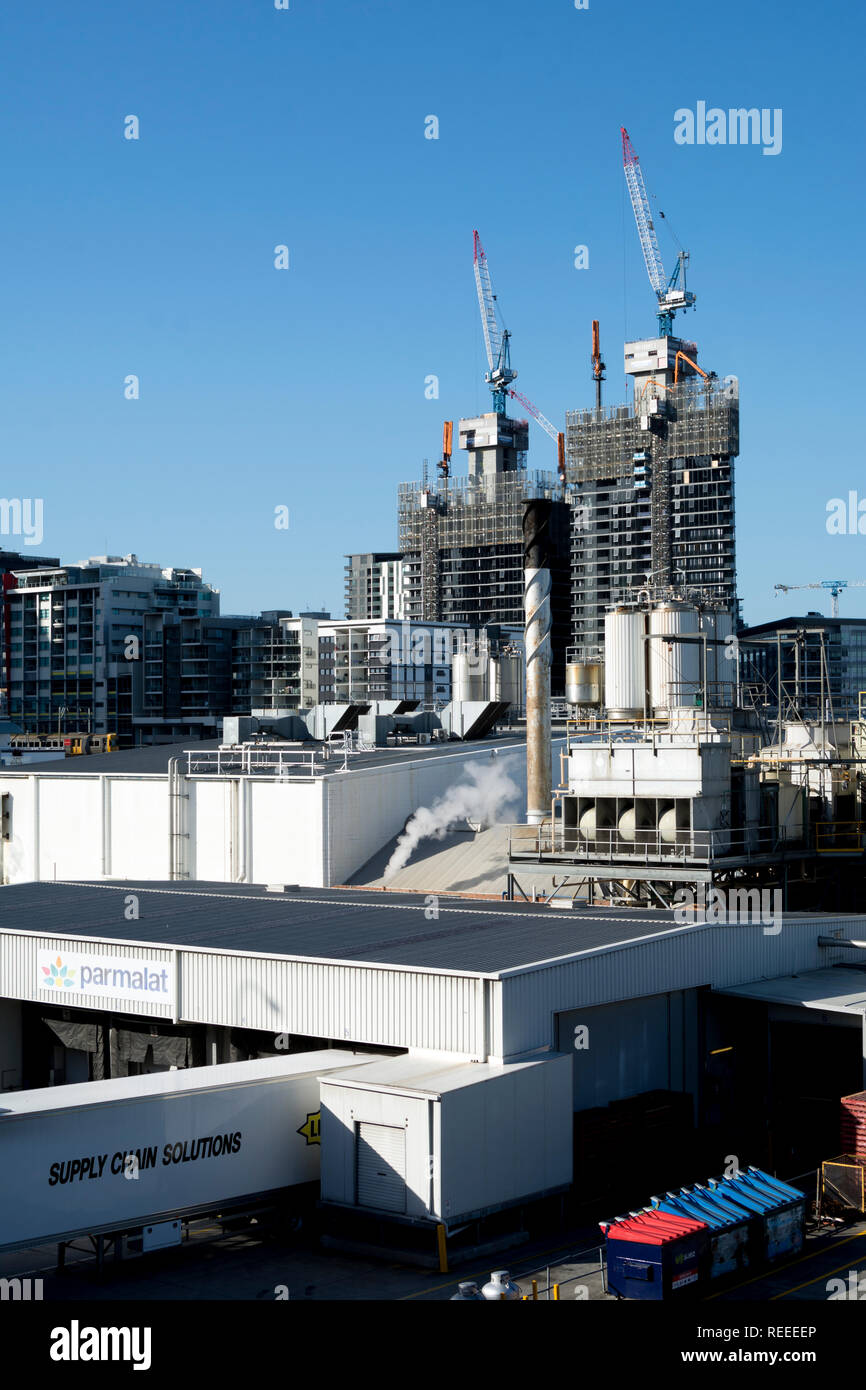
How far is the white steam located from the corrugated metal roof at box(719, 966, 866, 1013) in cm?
2106

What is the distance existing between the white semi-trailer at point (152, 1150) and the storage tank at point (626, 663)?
2525 cm

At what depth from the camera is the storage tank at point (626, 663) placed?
5225 centimetres

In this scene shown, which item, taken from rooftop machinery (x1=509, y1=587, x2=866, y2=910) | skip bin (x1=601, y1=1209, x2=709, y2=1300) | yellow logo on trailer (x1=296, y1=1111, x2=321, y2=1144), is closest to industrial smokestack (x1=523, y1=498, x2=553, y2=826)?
rooftop machinery (x1=509, y1=587, x2=866, y2=910)

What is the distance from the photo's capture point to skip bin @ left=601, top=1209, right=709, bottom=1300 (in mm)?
23812

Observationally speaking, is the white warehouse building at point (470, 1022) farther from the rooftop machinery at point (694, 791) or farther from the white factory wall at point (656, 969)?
the rooftop machinery at point (694, 791)

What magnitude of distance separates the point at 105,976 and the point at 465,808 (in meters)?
25.1

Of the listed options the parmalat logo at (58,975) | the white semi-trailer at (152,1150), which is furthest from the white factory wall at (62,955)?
the white semi-trailer at (152,1150)

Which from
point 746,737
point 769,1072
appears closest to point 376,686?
point 746,737

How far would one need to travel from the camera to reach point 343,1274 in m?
25.6

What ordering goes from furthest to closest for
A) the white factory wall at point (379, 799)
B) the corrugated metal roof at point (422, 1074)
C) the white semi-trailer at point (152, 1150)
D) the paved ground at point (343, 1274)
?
the white factory wall at point (379, 799) → the corrugated metal roof at point (422, 1074) → the white semi-trailer at point (152, 1150) → the paved ground at point (343, 1274)

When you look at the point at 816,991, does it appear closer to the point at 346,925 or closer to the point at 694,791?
the point at 694,791

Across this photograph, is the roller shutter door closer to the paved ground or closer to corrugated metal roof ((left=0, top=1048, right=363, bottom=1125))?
the paved ground
